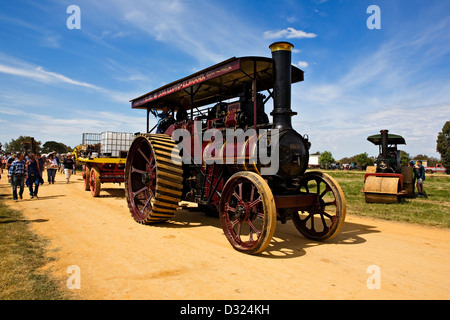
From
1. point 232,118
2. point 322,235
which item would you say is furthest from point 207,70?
point 322,235

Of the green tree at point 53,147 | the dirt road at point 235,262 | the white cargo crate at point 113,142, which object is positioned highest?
the green tree at point 53,147

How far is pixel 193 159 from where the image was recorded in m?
6.87

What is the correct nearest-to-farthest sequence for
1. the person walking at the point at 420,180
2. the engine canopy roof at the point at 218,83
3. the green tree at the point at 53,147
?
1. the engine canopy roof at the point at 218,83
2. the person walking at the point at 420,180
3. the green tree at the point at 53,147

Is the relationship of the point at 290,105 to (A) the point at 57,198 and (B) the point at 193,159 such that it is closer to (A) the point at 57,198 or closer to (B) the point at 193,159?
(B) the point at 193,159

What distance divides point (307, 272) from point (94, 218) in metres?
5.47

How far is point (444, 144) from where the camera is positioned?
52406mm

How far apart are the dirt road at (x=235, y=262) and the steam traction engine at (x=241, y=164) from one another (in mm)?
478

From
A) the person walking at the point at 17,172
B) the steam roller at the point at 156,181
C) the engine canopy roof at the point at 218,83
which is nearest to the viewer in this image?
the engine canopy roof at the point at 218,83

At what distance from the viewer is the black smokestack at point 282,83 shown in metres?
5.57

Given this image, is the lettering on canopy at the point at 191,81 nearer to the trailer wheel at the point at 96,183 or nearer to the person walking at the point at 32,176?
the trailer wheel at the point at 96,183

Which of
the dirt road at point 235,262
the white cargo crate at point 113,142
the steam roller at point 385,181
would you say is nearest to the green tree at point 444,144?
the steam roller at point 385,181

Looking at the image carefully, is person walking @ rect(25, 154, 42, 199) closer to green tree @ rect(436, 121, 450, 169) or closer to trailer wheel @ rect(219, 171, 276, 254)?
trailer wheel @ rect(219, 171, 276, 254)

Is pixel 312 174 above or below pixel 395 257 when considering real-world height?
above
